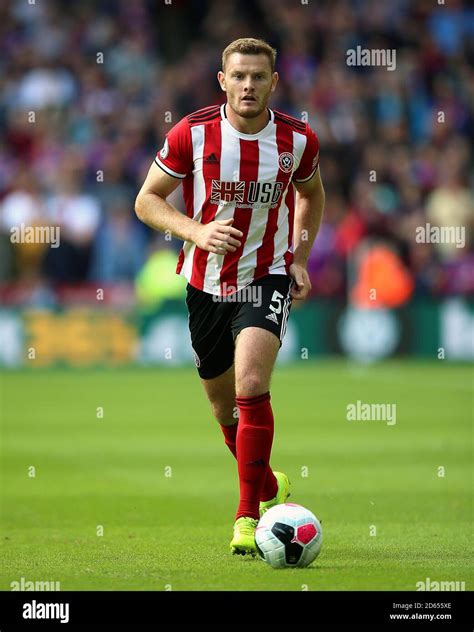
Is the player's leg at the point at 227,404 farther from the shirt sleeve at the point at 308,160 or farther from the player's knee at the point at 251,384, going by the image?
the shirt sleeve at the point at 308,160

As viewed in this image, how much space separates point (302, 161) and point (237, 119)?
481 millimetres

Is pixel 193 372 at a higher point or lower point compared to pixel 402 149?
lower

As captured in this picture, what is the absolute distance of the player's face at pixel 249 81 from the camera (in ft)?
24.3

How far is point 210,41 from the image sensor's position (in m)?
27.3

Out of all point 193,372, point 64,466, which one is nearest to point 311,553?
point 64,466

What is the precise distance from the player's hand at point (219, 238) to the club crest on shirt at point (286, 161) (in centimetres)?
62
